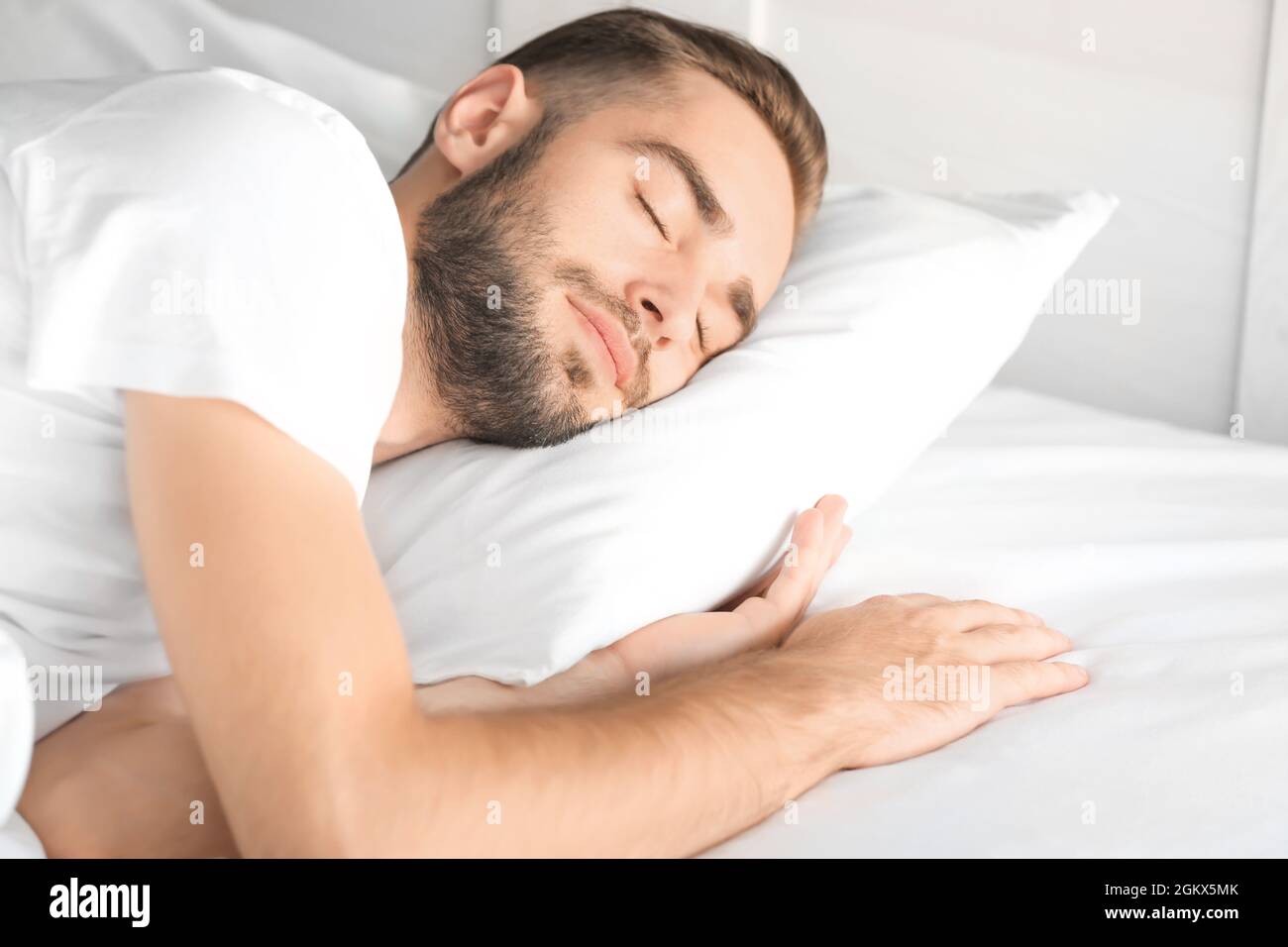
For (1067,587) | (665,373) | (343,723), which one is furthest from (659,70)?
(343,723)

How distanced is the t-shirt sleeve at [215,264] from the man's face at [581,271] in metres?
0.25

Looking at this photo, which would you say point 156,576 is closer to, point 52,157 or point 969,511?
point 52,157

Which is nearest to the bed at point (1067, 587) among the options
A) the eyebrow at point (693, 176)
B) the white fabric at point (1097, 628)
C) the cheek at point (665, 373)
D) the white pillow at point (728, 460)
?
the white fabric at point (1097, 628)

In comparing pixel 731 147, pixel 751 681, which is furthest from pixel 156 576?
pixel 731 147

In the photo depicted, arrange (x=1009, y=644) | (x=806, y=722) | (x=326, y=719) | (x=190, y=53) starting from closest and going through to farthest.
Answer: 1. (x=326, y=719)
2. (x=806, y=722)
3. (x=1009, y=644)
4. (x=190, y=53)

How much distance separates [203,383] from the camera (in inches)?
29.1

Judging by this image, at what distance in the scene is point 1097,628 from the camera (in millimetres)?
1076

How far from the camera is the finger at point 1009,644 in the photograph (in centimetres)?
97

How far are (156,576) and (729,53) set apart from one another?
92 cm

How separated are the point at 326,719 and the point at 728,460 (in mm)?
509

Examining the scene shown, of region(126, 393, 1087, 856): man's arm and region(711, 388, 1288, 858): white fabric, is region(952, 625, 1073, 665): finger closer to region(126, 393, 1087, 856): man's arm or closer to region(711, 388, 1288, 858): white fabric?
region(711, 388, 1288, 858): white fabric

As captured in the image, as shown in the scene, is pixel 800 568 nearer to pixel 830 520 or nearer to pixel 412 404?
pixel 830 520

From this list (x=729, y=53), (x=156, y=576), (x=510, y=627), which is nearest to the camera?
(x=156, y=576)

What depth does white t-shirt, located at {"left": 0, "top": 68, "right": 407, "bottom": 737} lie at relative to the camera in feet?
2.49
